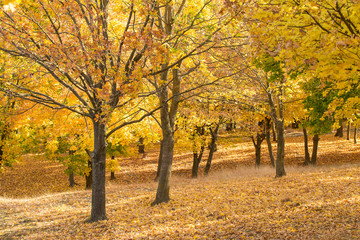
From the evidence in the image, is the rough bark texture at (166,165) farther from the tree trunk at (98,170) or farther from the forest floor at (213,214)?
the tree trunk at (98,170)

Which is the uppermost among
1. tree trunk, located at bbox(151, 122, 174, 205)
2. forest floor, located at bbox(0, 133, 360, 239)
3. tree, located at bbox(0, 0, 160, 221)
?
tree, located at bbox(0, 0, 160, 221)

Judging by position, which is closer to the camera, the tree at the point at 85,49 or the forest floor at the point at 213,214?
the forest floor at the point at 213,214

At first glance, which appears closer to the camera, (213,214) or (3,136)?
(213,214)

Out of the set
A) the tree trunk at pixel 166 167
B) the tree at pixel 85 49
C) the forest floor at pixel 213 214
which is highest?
the tree at pixel 85 49

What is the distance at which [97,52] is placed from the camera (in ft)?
21.3

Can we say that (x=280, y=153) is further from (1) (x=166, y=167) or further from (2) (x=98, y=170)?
(2) (x=98, y=170)

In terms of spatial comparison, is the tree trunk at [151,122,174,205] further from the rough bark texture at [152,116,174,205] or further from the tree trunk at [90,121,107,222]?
the tree trunk at [90,121,107,222]

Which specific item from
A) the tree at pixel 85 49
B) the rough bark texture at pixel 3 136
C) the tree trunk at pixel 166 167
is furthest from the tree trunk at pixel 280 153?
the rough bark texture at pixel 3 136

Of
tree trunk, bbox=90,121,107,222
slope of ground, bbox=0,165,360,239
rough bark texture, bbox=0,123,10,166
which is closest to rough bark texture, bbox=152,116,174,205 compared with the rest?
slope of ground, bbox=0,165,360,239

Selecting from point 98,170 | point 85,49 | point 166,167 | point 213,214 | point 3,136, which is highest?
point 85,49

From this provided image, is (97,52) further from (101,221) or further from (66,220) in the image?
(66,220)

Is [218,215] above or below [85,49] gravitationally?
below

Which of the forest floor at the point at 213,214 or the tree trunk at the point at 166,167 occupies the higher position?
the tree trunk at the point at 166,167

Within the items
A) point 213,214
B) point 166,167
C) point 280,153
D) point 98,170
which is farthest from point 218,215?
point 280,153
